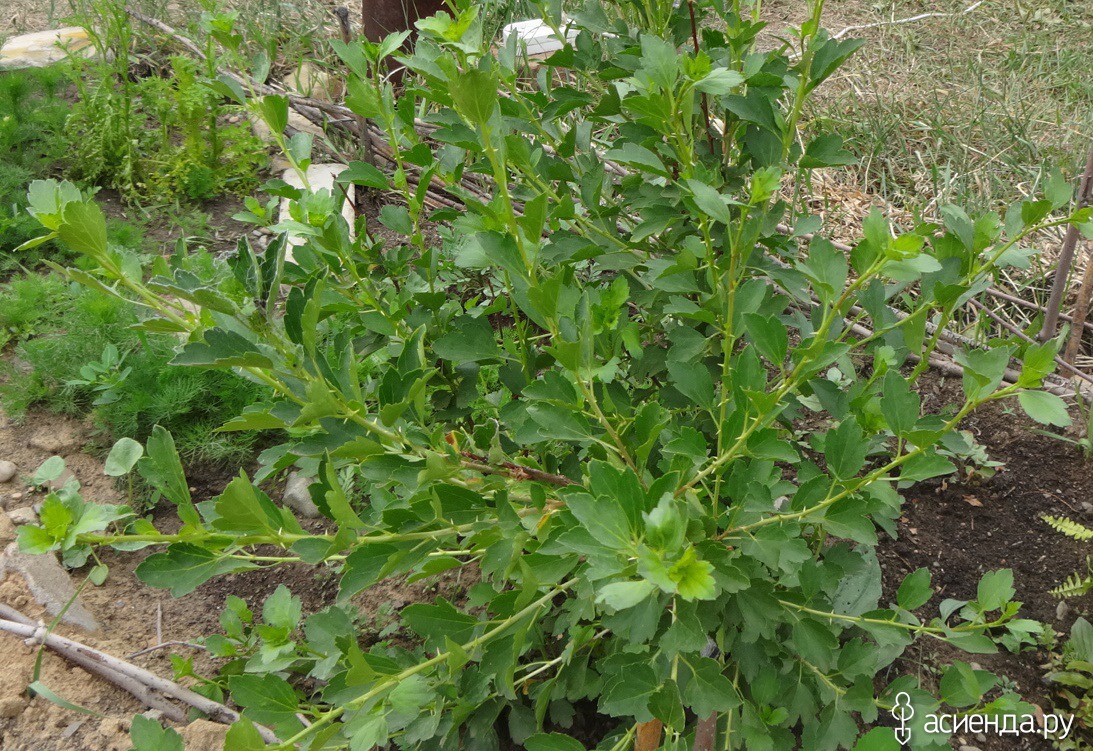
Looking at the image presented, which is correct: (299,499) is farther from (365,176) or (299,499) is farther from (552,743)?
(552,743)

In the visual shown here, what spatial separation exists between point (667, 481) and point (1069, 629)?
149 cm

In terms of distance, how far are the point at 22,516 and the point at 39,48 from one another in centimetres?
322

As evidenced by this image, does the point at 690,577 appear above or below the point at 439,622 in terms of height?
above

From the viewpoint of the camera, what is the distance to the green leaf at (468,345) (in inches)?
55.5

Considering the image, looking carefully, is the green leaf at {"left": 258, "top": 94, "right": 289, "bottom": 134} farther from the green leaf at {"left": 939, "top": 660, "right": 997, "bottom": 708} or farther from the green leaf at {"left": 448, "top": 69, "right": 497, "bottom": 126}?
the green leaf at {"left": 939, "top": 660, "right": 997, "bottom": 708}

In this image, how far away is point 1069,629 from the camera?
2.04m

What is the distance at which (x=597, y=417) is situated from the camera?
1230 mm

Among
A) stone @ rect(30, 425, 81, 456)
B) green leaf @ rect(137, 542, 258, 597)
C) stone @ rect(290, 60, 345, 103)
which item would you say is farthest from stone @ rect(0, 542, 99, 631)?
stone @ rect(290, 60, 345, 103)

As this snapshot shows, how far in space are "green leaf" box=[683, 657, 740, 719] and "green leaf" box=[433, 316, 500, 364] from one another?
547 mm

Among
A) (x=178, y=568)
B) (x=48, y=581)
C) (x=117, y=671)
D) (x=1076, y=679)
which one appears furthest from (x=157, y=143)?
(x=1076, y=679)

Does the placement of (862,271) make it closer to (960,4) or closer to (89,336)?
(89,336)

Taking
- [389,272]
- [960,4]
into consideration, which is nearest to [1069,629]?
[389,272]

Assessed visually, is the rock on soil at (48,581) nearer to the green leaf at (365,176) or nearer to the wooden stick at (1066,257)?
the green leaf at (365,176)

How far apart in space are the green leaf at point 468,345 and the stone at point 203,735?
2.82ft
